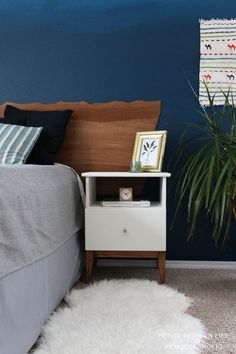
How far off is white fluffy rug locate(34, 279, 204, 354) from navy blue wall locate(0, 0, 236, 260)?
2.55 ft

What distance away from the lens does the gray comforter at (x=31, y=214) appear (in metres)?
1.01

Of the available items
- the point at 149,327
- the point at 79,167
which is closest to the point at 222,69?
the point at 79,167

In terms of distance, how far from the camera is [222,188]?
5.64 ft

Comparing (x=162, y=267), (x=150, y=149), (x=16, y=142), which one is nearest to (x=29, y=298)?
(x=162, y=267)

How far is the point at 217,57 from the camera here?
89.0 inches

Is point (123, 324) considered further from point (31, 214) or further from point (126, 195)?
point (126, 195)

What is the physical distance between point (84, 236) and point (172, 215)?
23.8 inches

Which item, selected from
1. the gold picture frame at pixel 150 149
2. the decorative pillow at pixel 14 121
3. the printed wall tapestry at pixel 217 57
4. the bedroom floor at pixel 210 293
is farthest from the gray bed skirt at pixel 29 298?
the printed wall tapestry at pixel 217 57

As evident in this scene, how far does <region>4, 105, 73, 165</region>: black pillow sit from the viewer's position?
2.07 meters

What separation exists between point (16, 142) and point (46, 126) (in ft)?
0.93

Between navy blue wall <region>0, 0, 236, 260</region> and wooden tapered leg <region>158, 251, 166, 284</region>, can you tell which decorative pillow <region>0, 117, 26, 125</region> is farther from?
wooden tapered leg <region>158, 251, 166, 284</region>

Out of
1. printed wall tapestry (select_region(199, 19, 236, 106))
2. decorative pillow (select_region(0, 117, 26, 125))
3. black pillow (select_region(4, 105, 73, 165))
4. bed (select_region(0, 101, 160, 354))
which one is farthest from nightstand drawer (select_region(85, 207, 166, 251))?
printed wall tapestry (select_region(199, 19, 236, 106))

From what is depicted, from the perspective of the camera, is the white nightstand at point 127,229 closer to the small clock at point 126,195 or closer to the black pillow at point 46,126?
the small clock at point 126,195

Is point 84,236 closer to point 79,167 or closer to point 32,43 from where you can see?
point 79,167
